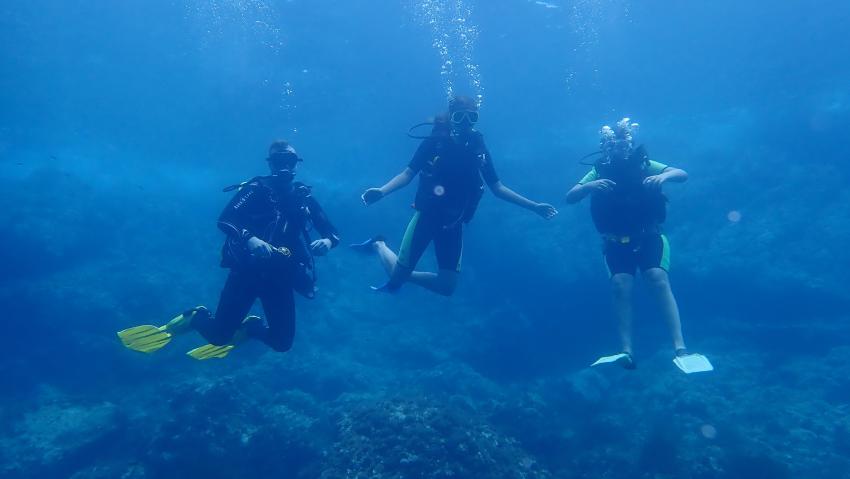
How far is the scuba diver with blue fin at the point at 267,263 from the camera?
17.6 feet

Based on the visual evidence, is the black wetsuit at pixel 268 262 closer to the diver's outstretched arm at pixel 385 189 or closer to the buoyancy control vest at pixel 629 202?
the diver's outstretched arm at pixel 385 189

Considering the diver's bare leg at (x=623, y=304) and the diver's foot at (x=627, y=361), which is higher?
the diver's bare leg at (x=623, y=304)

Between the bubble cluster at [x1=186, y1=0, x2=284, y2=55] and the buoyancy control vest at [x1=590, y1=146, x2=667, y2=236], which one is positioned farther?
the bubble cluster at [x1=186, y1=0, x2=284, y2=55]

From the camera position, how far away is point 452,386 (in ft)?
43.3

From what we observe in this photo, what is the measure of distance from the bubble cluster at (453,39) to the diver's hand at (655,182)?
17640mm

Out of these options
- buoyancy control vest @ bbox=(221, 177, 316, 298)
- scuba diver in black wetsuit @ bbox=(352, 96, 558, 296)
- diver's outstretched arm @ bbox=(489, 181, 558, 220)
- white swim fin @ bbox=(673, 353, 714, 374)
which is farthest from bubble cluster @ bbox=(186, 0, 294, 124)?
white swim fin @ bbox=(673, 353, 714, 374)

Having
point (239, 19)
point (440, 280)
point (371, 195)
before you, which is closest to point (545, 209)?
point (440, 280)

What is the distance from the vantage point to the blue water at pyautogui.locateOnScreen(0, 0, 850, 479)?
9.47 meters

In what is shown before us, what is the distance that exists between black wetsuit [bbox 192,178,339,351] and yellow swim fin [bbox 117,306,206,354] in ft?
0.52

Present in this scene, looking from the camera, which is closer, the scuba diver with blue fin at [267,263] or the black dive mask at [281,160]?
the scuba diver with blue fin at [267,263]

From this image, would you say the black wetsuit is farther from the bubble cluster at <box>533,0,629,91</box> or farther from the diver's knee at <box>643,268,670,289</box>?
the bubble cluster at <box>533,0,629,91</box>

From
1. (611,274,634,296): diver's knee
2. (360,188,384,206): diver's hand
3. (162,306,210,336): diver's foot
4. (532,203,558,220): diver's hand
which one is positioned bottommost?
(162,306,210,336): diver's foot

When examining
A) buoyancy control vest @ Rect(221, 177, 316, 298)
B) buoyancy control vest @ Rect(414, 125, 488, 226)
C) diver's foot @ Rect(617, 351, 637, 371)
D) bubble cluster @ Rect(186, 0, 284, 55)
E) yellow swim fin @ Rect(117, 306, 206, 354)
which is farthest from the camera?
bubble cluster @ Rect(186, 0, 284, 55)

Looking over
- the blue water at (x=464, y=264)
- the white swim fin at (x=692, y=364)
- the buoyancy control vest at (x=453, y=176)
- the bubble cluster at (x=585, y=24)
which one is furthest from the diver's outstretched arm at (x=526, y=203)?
the bubble cluster at (x=585, y=24)
